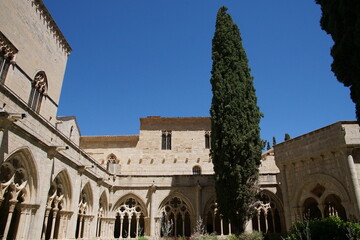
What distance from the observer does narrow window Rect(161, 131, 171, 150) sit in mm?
22938

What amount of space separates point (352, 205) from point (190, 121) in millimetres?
14267

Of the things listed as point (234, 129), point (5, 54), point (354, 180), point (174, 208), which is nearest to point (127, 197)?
point (174, 208)

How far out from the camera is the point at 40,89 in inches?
520

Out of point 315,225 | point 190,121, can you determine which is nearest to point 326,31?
point 315,225

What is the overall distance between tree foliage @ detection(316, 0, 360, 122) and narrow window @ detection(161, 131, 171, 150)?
17066 mm

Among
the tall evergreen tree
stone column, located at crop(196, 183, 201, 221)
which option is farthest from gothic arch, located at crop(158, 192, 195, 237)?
the tall evergreen tree

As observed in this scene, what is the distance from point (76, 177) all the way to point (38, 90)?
14.9 ft

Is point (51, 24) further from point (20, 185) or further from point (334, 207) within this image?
point (334, 207)

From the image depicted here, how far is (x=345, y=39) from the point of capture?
6.18m

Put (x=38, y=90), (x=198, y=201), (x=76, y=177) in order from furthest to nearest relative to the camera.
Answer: (x=198, y=201) < (x=38, y=90) < (x=76, y=177)

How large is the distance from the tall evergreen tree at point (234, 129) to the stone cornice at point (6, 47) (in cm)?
912

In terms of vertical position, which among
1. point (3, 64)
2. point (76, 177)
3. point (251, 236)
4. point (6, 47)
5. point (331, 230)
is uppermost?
point (6, 47)

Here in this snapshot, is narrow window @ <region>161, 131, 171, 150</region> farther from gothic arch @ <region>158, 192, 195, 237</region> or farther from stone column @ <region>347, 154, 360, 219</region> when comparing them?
stone column @ <region>347, 154, 360, 219</region>

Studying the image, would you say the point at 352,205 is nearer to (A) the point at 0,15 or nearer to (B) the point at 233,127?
(B) the point at 233,127
